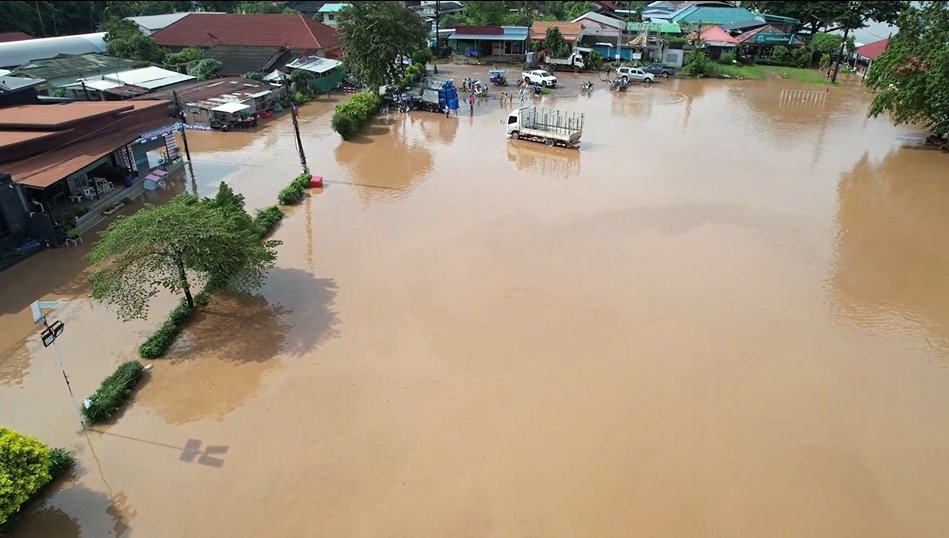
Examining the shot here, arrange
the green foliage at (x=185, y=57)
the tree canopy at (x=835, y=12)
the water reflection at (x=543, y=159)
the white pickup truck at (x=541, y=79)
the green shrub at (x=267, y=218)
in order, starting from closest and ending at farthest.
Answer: the green shrub at (x=267, y=218) < the water reflection at (x=543, y=159) < the white pickup truck at (x=541, y=79) < the green foliage at (x=185, y=57) < the tree canopy at (x=835, y=12)

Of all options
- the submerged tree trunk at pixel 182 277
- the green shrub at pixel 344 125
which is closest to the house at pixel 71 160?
the submerged tree trunk at pixel 182 277

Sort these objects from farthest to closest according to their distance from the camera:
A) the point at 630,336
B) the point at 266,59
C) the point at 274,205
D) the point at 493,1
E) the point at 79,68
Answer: the point at 493,1 < the point at 266,59 < the point at 79,68 < the point at 274,205 < the point at 630,336

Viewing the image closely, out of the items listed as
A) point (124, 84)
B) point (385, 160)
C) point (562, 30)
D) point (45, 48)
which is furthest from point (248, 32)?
point (562, 30)

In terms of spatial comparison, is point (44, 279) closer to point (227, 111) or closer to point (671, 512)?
point (227, 111)

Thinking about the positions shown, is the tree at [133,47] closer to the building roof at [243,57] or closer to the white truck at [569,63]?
the building roof at [243,57]

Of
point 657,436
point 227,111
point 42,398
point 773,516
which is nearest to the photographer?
point 773,516

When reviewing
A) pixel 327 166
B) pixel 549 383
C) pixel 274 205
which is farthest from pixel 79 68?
pixel 549 383
